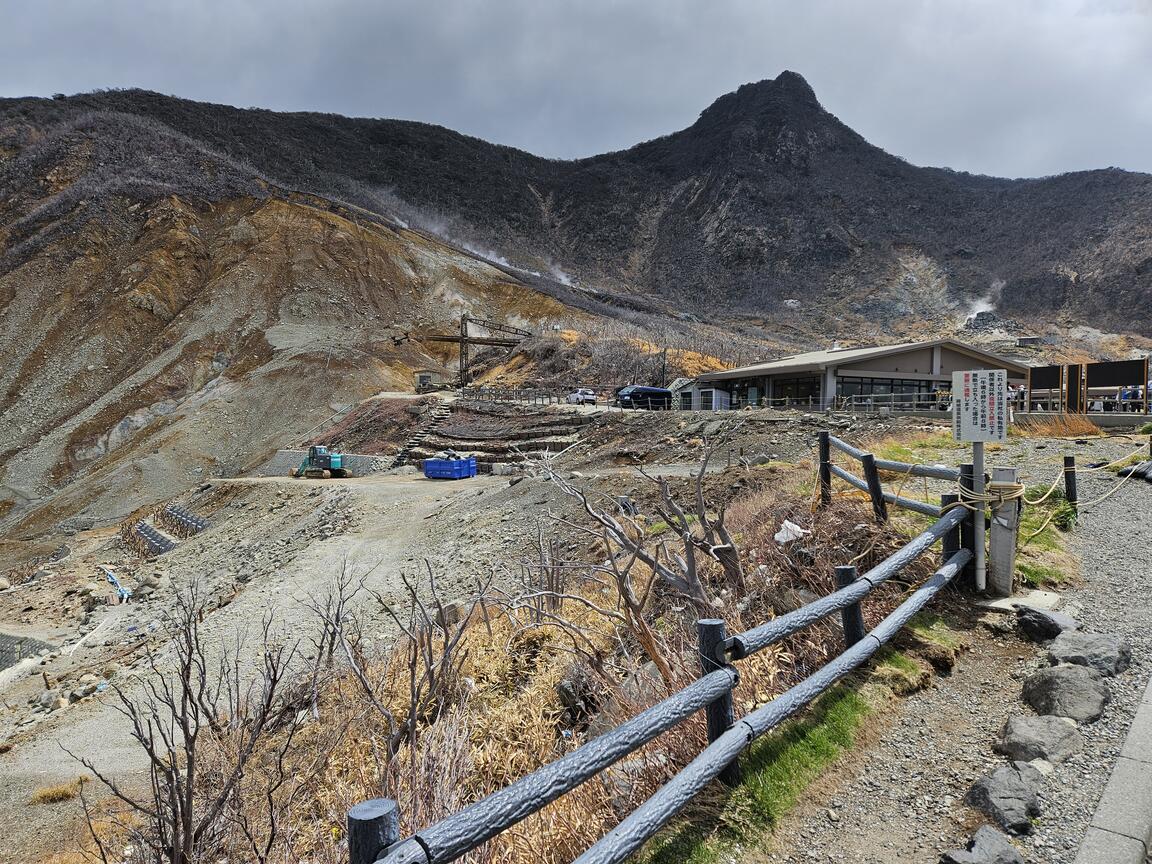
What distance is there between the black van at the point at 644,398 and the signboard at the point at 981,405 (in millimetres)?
29640

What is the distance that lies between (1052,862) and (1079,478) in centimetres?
973

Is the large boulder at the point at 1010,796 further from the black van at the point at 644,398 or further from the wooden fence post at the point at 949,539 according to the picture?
the black van at the point at 644,398

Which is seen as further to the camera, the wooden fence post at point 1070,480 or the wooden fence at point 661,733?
the wooden fence post at point 1070,480

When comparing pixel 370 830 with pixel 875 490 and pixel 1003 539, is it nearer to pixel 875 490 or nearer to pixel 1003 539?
pixel 1003 539

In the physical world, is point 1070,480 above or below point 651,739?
above

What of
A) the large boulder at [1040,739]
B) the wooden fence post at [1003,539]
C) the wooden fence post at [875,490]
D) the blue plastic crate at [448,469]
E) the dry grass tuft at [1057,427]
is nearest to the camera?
the large boulder at [1040,739]

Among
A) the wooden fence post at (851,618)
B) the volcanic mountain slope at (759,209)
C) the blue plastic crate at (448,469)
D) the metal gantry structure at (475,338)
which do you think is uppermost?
the volcanic mountain slope at (759,209)

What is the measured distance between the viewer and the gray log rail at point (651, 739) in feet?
6.59

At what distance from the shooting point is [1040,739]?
11.6 ft

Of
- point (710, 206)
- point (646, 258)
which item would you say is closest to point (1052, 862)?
point (646, 258)

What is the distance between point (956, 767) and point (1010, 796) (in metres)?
0.46

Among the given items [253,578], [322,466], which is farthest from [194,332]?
[253,578]

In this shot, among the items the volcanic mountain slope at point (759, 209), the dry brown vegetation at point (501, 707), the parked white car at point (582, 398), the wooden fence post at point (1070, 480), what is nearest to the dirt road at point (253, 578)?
the dry brown vegetation at point (501, 707)

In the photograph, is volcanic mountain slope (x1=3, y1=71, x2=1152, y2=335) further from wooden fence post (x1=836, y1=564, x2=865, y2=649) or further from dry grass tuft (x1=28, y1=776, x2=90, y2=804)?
dry grass tuft (x1=28, y1=776, x2=90, y2=804)
